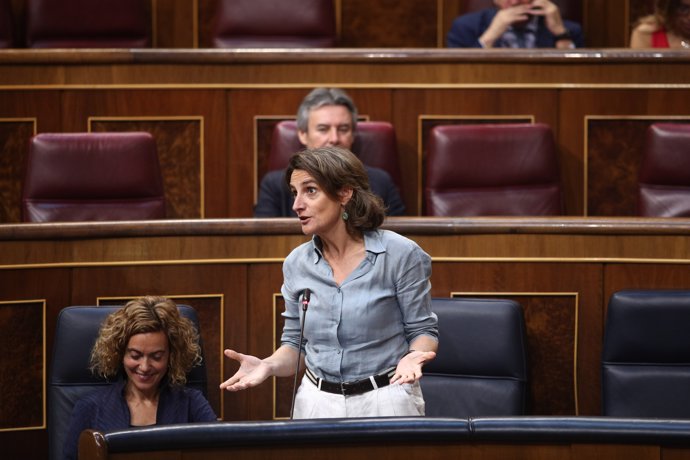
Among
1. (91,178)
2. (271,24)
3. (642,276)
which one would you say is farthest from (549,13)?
(91,178)

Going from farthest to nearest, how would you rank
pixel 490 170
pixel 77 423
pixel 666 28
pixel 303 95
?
1. pixel 666 28
2. pixel 303 95
3. pixel 490 170
4. pixel 77 423

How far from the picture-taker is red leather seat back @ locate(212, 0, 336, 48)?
2.30m

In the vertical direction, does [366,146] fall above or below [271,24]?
below

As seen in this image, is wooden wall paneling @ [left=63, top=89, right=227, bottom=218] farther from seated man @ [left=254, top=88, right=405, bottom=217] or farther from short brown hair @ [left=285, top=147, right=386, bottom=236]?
short brown hair @ [left=285, top=147, right=386, bottom=236]

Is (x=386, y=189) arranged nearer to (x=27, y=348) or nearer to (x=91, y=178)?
(x=91, y=178)

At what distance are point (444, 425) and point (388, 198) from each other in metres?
0.98

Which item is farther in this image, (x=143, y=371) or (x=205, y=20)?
(x=205, y=20)

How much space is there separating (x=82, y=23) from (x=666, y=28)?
1213 millimetres

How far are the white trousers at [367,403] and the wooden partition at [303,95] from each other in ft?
2.92

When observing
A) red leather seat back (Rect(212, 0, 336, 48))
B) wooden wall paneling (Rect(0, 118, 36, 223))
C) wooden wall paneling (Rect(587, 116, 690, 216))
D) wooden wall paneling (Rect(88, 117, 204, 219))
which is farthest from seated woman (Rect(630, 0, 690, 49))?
wooden wall paneling (Rect(0, 118, 36, 223))

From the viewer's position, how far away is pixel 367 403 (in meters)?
1.05

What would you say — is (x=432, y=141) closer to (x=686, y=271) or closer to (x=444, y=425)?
(x=686, y=271)

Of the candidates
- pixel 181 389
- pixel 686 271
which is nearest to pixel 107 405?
pixel 181 389

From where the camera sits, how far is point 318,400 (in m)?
1.06
